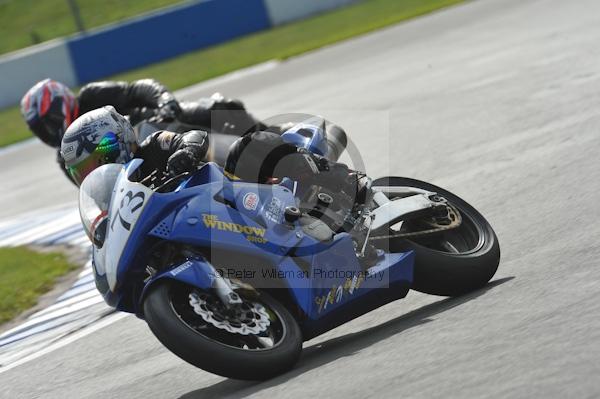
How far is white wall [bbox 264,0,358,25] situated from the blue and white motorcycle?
16.2 metres

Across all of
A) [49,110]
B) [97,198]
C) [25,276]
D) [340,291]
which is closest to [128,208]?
[97,198]

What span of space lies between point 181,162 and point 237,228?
449mm

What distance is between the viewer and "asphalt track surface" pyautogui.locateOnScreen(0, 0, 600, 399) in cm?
416

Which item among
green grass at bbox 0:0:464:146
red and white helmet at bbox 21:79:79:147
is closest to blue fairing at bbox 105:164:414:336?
red and white helmet at bbox 21:79:79:147

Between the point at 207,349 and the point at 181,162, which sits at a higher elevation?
the point at 181,162

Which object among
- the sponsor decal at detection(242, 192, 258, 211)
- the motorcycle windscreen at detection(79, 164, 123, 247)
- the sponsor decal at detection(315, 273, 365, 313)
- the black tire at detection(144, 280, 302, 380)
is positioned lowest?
the sponsor decal at detection(315, 273, 365, 313)

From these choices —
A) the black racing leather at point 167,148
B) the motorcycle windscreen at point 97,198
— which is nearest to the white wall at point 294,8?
the black racing leather at point 167,148

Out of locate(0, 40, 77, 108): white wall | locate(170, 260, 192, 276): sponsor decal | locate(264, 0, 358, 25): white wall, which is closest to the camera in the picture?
locate(170, 260, 192, 276): sponsor decal

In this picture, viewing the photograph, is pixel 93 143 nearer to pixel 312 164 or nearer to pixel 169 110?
pixel 312 164

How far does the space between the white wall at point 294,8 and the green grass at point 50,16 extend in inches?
90.8

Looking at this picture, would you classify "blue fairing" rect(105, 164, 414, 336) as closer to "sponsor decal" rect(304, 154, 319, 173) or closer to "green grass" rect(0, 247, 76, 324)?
"sponsor decal" rect(304, 154, 319, 173)

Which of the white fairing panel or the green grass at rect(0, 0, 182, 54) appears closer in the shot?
the white fairing panel

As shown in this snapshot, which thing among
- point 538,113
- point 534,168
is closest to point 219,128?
point 534,168

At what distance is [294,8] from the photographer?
2159cm
